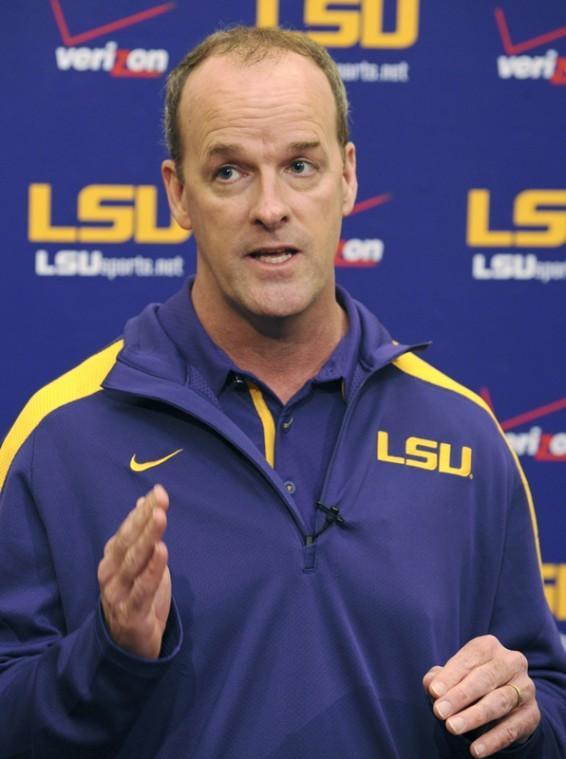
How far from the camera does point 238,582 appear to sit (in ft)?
4.95

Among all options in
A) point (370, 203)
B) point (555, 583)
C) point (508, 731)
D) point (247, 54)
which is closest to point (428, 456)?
point (508, 731)

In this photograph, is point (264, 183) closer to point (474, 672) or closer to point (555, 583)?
point (474, 672)

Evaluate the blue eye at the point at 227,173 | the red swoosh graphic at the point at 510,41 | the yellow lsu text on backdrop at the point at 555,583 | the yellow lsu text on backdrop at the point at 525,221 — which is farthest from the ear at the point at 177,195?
the yellow lsu text on backdrop at the point at 555,583

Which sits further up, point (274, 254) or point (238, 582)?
point (274, 254)

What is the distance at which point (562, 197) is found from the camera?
304 centimetres

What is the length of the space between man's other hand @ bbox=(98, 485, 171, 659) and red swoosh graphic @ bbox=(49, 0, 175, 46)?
1816 millimetres

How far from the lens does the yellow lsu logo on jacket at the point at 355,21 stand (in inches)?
115

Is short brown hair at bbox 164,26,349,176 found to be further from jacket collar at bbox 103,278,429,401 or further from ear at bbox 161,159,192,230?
jacket collar at bbox 103,278,429,401

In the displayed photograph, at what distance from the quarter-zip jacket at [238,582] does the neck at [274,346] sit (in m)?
0.08

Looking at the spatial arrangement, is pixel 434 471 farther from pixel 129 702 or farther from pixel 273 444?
pixel 129 702

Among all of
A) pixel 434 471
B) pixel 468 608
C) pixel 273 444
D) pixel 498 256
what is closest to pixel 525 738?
pixel 468 608

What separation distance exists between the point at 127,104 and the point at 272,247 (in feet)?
Result: 4.74

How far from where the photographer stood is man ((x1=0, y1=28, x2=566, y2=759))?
4.84ft

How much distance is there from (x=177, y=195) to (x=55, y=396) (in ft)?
1.12
